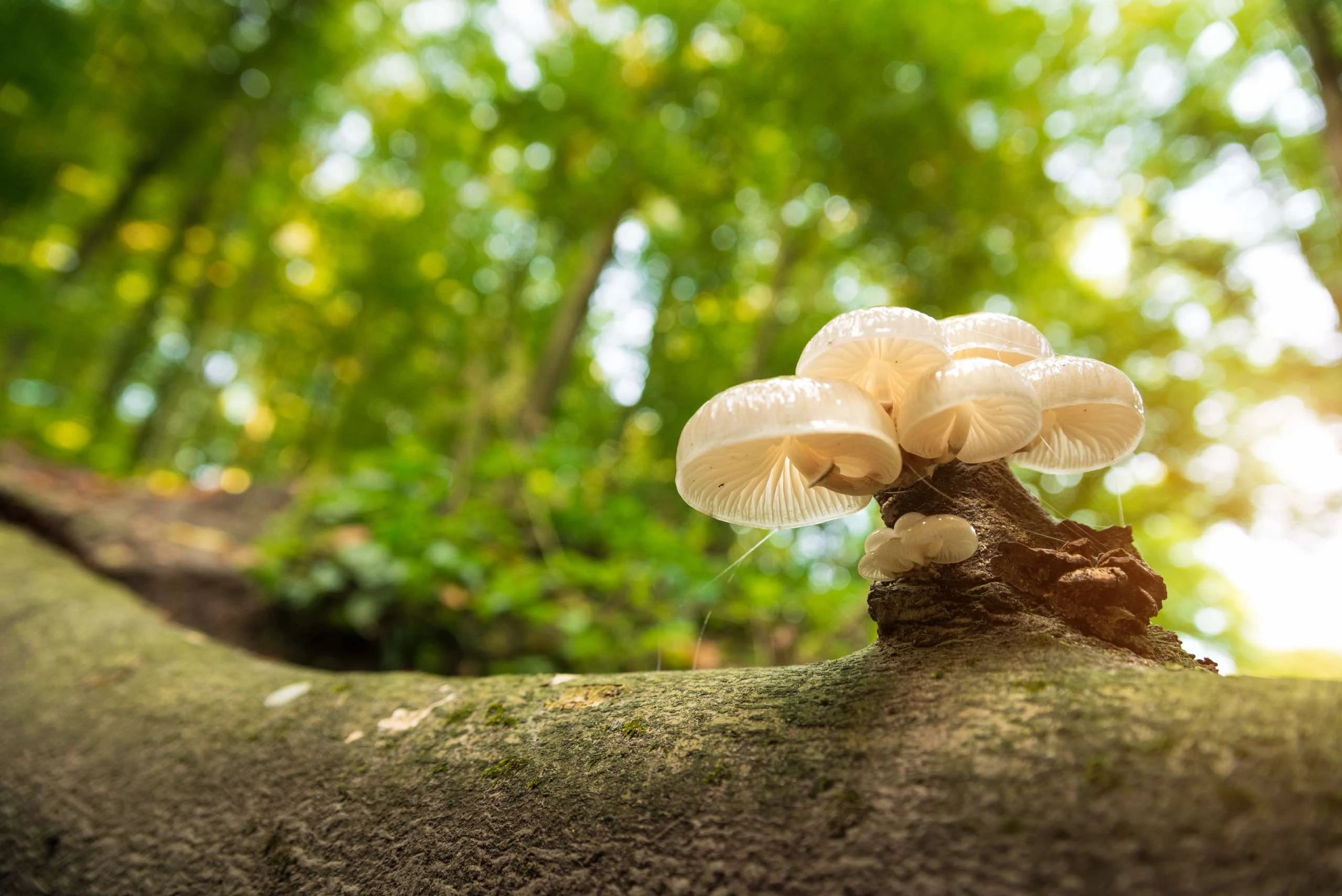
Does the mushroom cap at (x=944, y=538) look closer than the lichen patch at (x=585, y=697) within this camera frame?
Yes

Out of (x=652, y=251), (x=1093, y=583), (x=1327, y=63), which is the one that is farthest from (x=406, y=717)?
(x=652, y=251)

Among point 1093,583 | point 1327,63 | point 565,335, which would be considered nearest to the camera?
point 1093,583

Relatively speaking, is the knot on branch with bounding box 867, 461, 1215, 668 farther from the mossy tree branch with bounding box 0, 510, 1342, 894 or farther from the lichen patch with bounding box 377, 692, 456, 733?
the lichen patch with bounding box 377, 692, 456, 733

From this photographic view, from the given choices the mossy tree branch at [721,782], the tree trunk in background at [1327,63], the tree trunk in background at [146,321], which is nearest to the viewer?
the mossy tree branch at [721,782]

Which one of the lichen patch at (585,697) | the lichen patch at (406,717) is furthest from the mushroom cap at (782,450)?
the lichen patch at (406,717)

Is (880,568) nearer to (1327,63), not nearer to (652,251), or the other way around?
(1327,63)

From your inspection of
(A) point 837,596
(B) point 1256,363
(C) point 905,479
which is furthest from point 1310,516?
(C) point 905,479

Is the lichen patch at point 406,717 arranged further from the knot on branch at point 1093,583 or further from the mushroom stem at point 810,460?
the knot on branch at point 1093,583
